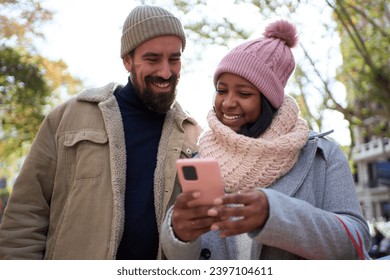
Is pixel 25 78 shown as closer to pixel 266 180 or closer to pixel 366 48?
pixel 366 48

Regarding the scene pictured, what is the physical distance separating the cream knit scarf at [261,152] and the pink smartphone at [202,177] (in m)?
0.37

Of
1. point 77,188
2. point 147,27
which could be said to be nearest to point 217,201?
point 77,188

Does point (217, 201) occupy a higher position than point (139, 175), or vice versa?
point (139, 175)

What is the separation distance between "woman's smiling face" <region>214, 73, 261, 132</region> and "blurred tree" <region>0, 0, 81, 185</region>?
1010 centimetres

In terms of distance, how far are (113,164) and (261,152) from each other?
1.05 m

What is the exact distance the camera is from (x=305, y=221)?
2.03m

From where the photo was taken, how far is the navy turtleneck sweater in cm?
294

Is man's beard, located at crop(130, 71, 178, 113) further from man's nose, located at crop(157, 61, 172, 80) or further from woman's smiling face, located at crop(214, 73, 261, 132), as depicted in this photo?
woman's smiling face, located at crop(214, 73, 261, 132)

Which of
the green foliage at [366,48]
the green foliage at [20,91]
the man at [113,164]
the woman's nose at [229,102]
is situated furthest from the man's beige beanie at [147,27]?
the green foliage at [20,91]

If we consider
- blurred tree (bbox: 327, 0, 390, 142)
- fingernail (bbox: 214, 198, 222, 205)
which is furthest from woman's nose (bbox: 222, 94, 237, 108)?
blurred tree (bbox: 327, 0, 390, 142)

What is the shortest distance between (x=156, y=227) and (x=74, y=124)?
0.86 meters

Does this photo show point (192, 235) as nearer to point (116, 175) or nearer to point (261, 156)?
point (261, 156)
